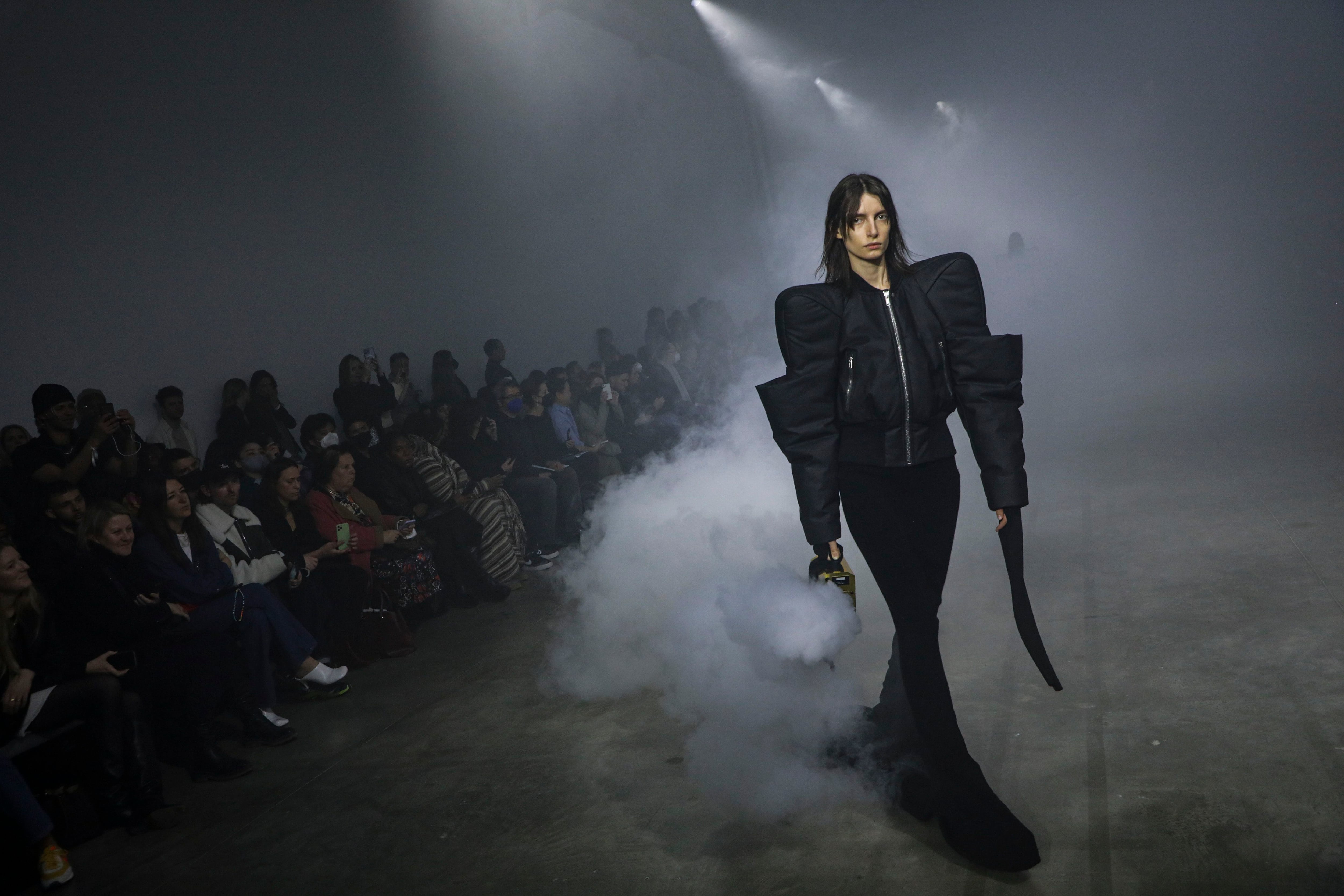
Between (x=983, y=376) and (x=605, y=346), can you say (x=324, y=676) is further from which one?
(x=605, y=346)

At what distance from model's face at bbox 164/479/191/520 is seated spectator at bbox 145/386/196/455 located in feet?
6.74

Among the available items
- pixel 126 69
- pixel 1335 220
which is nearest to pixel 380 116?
pixel 126 69

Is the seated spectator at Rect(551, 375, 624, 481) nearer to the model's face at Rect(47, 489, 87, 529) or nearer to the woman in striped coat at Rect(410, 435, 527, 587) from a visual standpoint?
the woman in striped coat at Rect(410, 435, 527, 587)

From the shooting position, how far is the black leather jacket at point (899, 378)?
2.54m

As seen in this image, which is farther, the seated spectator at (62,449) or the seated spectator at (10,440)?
the seated spectator at (10,440)

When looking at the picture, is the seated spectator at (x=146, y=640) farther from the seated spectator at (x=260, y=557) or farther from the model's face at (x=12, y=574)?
the seated spectator at (x=260, y=557)

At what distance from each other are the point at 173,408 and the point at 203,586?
2.47m

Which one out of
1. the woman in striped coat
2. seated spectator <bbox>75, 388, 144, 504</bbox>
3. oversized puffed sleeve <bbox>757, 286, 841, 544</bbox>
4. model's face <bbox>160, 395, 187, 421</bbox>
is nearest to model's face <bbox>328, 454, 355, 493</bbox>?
the woman in striped coat

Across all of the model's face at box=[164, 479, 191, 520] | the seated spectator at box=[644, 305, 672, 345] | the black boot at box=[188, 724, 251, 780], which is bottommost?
the black boot at box=[188, 724, 251, 780]

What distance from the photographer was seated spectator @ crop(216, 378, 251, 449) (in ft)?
21.7

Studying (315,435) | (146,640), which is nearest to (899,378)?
(146,640)

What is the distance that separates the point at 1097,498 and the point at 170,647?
16.8 ft

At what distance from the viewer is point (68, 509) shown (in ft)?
14.2

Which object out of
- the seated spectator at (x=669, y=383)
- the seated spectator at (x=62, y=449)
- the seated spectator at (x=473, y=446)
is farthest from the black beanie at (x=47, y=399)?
the seated spectator at (x=669, y=383)
